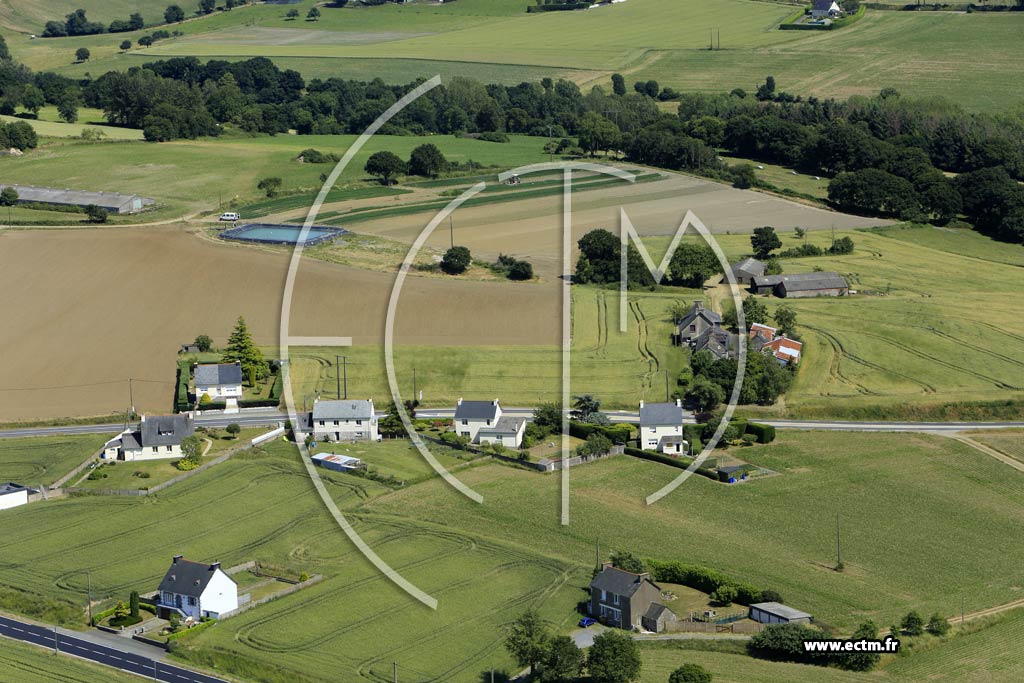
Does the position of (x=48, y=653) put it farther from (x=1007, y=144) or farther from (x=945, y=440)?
(x=1007, y=144)

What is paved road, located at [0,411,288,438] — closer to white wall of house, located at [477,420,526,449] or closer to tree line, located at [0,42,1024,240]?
white wall of house, located at [477,420,526,449]

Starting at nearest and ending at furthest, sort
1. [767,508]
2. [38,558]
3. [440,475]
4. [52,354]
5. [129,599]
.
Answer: [129,599], [38,558], [767,508], [440,475], [52,354]

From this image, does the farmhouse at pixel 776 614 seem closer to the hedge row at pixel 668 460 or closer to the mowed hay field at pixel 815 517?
the mowed hay field at pixel 815 517

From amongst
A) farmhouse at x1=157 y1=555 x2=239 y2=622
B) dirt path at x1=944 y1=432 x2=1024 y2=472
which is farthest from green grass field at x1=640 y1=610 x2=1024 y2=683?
dirt path at x1=944 y1=432 x2=1024 y2=472

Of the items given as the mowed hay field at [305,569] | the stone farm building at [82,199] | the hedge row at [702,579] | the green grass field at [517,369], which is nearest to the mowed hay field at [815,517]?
the hedge row at [702,579]

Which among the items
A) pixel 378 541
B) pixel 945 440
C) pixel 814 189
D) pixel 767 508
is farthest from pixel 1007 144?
pixel 378 541

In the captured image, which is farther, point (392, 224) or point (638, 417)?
point (392, 224)

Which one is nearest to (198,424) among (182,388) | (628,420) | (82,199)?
(182,388)

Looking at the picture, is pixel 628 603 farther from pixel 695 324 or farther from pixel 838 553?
pixel 695 324
